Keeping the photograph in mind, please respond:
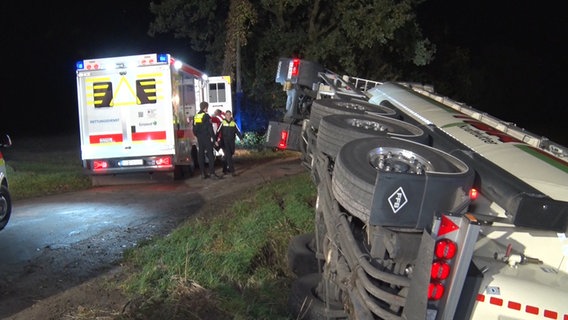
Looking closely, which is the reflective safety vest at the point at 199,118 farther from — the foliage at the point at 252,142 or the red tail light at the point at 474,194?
the red tail light at the point at 474,194

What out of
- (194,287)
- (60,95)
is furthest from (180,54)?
(194,287)

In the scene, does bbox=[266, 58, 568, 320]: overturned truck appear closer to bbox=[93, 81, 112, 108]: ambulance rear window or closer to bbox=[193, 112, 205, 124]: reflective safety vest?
bbox=[193, 112, 205, 124]: reflective safety vest

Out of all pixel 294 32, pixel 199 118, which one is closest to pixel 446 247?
pixel 199 118

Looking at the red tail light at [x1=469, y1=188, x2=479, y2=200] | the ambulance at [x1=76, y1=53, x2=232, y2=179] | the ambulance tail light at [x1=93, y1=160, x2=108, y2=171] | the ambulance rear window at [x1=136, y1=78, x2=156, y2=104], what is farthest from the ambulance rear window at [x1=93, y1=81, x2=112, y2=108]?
the red tail light at [x1=469, y1=188, x2=479, y2=200]

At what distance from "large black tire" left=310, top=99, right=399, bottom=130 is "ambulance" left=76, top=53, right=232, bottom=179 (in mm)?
6441

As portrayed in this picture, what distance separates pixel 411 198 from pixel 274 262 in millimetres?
3375

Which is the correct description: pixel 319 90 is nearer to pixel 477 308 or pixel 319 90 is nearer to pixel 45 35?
pixel 477 308

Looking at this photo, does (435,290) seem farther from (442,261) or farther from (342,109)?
(342,109)

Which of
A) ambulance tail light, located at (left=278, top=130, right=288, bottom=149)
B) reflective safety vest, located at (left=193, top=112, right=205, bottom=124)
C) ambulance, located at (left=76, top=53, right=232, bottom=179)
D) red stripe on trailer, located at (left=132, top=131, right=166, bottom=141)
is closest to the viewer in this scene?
ambulance tail light, located at (left=278, top=130, right=288, bottom=149)

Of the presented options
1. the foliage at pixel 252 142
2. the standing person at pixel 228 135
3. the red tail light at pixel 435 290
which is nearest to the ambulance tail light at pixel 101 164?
the standing person at pixel 228 135

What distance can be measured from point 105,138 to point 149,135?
99cm

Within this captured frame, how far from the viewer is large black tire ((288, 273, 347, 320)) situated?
373 centimetres

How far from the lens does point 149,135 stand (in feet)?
37.2

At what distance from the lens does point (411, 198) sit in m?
2.94
